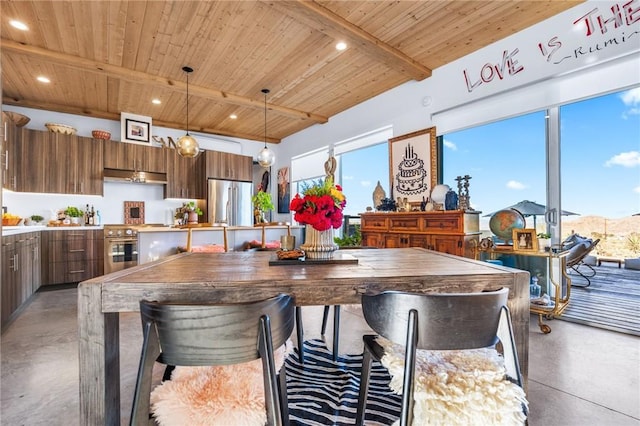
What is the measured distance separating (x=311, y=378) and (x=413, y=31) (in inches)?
131

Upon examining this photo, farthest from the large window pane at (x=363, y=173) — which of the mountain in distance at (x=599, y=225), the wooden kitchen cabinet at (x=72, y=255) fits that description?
the wooden kitchen cabinet at (x=72, y=255)

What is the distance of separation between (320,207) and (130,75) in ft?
12.0

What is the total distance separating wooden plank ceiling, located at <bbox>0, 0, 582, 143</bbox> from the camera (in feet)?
8.78

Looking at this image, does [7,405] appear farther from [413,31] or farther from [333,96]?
[333,96]

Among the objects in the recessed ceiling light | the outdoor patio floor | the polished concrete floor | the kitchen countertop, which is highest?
the recessed ceiling light

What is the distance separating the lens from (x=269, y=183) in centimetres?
746

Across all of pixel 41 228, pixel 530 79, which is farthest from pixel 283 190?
pixel 530 79

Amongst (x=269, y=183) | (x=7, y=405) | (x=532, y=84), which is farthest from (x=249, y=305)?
(x=269, y=183)

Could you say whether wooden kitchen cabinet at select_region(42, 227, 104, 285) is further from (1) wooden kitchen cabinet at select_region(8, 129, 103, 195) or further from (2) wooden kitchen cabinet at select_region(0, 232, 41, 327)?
(1) wooden kitchen cabinet at select_region(8, 129, 103, 195)

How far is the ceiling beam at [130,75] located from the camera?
3.15m

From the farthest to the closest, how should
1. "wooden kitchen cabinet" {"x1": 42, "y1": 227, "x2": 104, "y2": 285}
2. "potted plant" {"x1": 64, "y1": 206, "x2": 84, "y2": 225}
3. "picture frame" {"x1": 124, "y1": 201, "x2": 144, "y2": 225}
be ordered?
"picture frame" {"x1": 124, "y1": 201, "x2": 144, "y2": 225}
"potted plant" {"x1": 64, "y1": 206, "x2": 84, "y2": 225}
"wooden kitchen cabinet" {"x1": 42, "y1": 227, "x2": 104, "y2": 285}

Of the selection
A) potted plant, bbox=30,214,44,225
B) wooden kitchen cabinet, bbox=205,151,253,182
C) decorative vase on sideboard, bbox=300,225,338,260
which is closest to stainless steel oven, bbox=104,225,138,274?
potted plant, bbox=30,214,44,225

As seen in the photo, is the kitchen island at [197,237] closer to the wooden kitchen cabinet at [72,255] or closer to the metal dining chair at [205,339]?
the wooden kitchen cabinet at [72,255]

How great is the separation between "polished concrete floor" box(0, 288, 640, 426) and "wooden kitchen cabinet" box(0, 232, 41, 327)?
223mm
